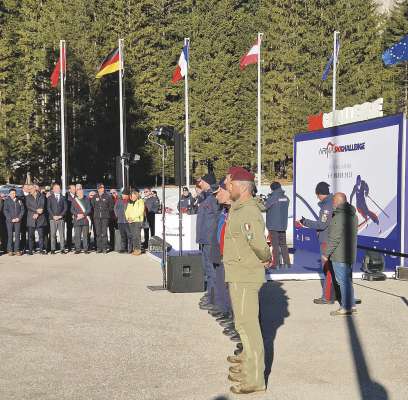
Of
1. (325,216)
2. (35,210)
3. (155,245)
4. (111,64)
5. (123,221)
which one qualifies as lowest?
(155,245)

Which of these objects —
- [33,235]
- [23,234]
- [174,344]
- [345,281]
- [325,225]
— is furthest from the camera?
[23,234]

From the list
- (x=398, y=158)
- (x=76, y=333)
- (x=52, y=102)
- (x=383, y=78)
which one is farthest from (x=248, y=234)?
(x=383, y=78)

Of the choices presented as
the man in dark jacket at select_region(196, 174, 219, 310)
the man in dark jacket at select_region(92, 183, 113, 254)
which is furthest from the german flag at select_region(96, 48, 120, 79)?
the man in dark jacket at select_region(196, 174, 219, 310)

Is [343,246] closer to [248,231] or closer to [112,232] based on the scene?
[248,231]

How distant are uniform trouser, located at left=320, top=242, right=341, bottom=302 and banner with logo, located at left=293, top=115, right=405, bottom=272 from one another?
11.7 feet

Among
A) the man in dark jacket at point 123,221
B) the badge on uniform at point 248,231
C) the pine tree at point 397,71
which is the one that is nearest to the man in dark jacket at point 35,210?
the man in dark jacket at point 123,221

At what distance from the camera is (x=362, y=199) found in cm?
1477

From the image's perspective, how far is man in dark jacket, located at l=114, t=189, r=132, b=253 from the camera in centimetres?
1755

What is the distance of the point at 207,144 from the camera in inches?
2190

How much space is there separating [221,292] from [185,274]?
2.38 meters

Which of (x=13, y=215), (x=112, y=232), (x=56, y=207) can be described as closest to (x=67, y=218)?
(x=56, y=207)

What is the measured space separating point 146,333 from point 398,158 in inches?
285

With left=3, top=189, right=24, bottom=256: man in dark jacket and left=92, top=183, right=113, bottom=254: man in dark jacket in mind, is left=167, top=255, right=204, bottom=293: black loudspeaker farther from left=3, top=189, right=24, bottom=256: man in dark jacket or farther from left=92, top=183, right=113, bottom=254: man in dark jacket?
left=3, top=189, right=24, bottom=256: man in dark jacket

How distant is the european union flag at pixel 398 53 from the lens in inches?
488
